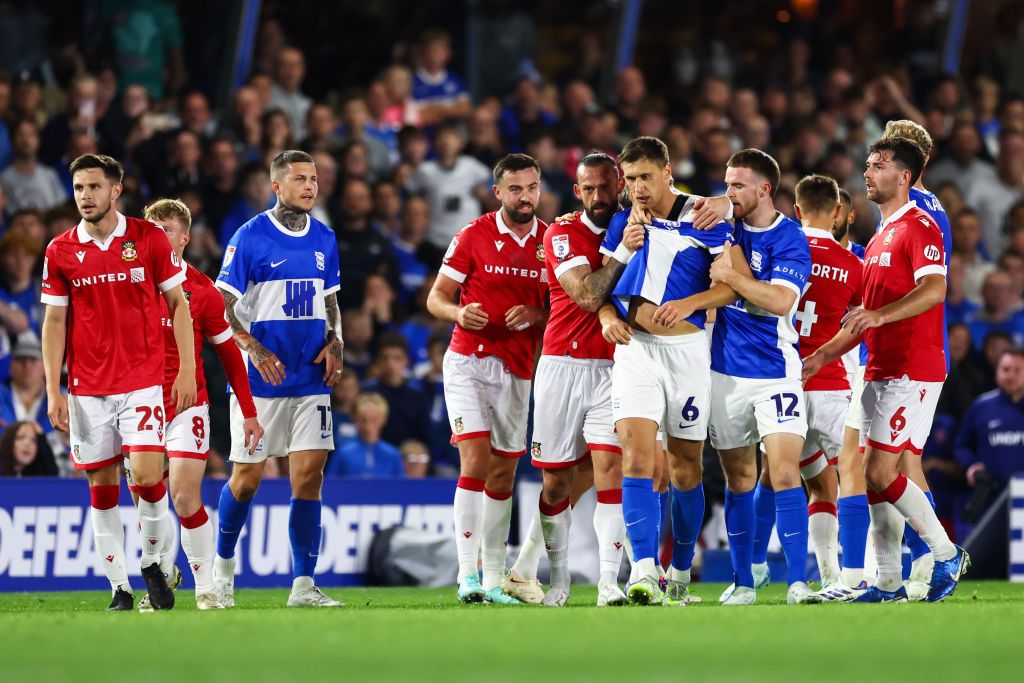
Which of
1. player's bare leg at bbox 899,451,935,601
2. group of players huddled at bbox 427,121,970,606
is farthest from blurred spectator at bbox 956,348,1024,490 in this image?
group of players huddled at bbox 427,121,970,606

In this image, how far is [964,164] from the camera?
695 inches

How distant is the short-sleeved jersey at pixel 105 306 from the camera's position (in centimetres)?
850

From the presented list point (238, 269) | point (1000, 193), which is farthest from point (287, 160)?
point (1000, 193)

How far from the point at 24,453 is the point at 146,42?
5832mm

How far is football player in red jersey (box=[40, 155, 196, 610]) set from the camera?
333 inches

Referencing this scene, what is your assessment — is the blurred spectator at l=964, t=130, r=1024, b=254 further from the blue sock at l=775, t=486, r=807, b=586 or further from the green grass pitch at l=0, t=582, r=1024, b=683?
the green grass pitch at l=0, t=582, r=1024, b=683

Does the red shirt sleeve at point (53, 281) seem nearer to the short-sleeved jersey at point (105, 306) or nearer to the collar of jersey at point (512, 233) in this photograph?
the short-sleeved jersey at point (105, 306)

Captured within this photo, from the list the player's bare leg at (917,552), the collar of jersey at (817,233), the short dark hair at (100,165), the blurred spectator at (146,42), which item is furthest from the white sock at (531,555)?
the blurred spectator at (146,42)

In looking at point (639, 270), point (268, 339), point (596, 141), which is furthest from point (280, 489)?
point (596, 141)

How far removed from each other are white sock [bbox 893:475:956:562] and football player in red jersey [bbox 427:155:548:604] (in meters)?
2.17

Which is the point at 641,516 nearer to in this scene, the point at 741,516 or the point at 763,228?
the point at 741,516

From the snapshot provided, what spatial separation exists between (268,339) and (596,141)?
7.87 meters

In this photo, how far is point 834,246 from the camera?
9.47 metres

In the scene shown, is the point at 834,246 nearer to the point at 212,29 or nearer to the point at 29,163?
the point at 29,163
